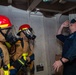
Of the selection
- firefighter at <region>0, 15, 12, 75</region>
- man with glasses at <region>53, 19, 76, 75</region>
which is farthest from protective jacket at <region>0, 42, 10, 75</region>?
man with glasses at <region>53, 19, 76, 75</region>

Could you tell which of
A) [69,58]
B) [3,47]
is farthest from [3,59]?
[69,58]

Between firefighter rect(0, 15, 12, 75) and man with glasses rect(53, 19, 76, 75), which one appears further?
man with glasses rect(53, 19, 76, 75)

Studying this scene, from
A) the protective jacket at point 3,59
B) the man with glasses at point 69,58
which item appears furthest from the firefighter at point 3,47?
the man with glasses at point 69,58

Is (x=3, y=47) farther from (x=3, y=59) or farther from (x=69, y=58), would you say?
(x=69, y=58)

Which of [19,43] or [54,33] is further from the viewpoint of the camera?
[54,33]

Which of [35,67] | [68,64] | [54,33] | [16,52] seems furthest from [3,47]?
[54,33]

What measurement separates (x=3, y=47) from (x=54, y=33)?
5.49 feet

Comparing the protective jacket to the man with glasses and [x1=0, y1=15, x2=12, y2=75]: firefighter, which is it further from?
the man with glasses

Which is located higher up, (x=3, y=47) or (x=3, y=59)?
(x=3, y=47)

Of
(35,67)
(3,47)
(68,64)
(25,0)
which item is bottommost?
(35,67)

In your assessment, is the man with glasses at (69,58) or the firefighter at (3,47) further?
the man with glasses at (69,58)

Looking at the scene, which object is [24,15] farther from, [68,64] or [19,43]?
[68,64]

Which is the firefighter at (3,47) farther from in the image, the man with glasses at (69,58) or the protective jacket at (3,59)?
the man with glasses at (69,58)

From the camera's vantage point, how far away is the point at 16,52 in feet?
7.48
